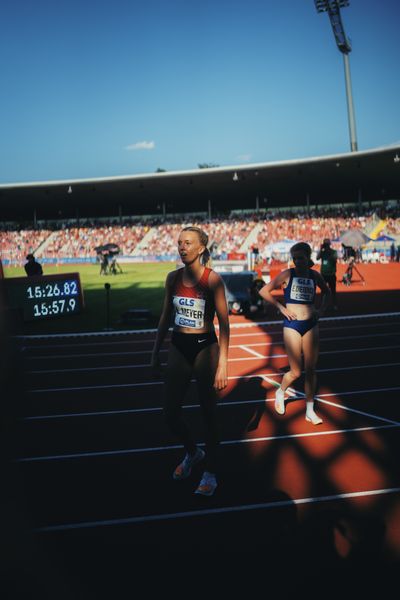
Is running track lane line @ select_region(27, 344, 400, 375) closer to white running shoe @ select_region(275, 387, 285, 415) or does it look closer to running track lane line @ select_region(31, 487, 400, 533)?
white running shoe @ select_region(275, 387, 285, 415)

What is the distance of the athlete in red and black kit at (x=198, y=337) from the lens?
3.52 m

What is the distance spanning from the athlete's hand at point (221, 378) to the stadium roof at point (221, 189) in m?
40.5

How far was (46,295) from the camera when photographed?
13719mm

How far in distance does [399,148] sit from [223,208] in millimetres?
26509

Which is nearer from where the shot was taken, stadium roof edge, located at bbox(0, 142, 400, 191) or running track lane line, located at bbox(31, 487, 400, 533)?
running track lane line, located at bbox(31, 487, 400, 533)

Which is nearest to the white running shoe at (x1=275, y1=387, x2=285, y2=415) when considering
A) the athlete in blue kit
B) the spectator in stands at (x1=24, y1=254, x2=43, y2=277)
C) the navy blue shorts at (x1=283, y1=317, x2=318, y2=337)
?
the athlete in blue kit

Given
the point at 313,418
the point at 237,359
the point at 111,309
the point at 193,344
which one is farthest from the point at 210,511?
the point at 111,309

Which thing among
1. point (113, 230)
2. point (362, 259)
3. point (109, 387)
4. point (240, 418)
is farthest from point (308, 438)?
point (113, 230)

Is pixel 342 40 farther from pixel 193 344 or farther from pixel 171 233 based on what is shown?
pixel 193 344

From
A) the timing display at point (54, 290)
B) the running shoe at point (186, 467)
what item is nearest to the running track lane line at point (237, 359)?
the running shoe at point (186, 467)

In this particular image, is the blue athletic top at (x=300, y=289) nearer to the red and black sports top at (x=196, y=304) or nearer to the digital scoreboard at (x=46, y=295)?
the red and black sports top at (x=196, y=304)

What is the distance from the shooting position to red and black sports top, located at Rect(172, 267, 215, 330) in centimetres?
356

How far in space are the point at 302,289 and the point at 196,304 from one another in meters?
2.05

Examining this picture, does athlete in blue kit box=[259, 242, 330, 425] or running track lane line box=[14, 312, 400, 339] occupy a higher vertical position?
athlete in blue kit box=[259, 242, 330, 425]
